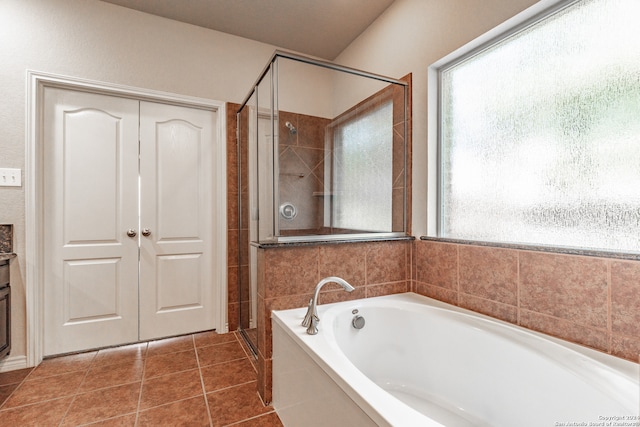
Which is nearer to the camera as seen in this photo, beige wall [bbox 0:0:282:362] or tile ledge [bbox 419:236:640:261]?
tile ledge [bbox 419:236:640:261]

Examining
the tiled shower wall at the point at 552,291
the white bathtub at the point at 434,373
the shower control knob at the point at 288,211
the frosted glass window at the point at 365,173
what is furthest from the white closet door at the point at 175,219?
the tiled shower wall at the point at 552,291

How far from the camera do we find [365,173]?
219 cm

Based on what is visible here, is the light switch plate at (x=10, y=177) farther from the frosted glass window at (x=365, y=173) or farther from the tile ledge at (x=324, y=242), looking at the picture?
the frosted glass window at (x=365, y=173)

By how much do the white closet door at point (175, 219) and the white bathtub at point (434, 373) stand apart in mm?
1277

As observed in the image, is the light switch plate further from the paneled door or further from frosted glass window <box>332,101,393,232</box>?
frosted glass window <box>332,101,393,232</box>

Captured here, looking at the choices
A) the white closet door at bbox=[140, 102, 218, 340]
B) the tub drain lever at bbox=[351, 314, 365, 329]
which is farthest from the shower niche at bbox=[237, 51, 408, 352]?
the tub drain lever at bbox=[351, 314, 365, 329]

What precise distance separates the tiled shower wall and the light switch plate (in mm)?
2769

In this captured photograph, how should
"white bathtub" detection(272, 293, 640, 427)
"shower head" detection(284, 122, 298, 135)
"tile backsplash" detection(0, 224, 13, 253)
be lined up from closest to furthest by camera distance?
"white bathtub" detection(272, 293, 640, 427) < "tile backsplash" detection(0, 224, 13, 253) < "shower head" detection(284, 122, 298, 135)

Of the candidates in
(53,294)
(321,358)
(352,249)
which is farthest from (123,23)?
(321,358)

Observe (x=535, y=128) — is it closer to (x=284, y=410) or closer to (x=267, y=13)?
(x=284, y=410)

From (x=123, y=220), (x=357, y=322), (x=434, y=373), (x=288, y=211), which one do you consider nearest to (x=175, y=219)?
(x=123, y=220)

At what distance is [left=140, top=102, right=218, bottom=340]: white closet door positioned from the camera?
235 centimetres

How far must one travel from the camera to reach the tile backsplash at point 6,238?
6.17ft

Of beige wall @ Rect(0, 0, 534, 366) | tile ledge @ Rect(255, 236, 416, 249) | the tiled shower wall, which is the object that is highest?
beige wall @ Rect(0, 0, 534, 366)
